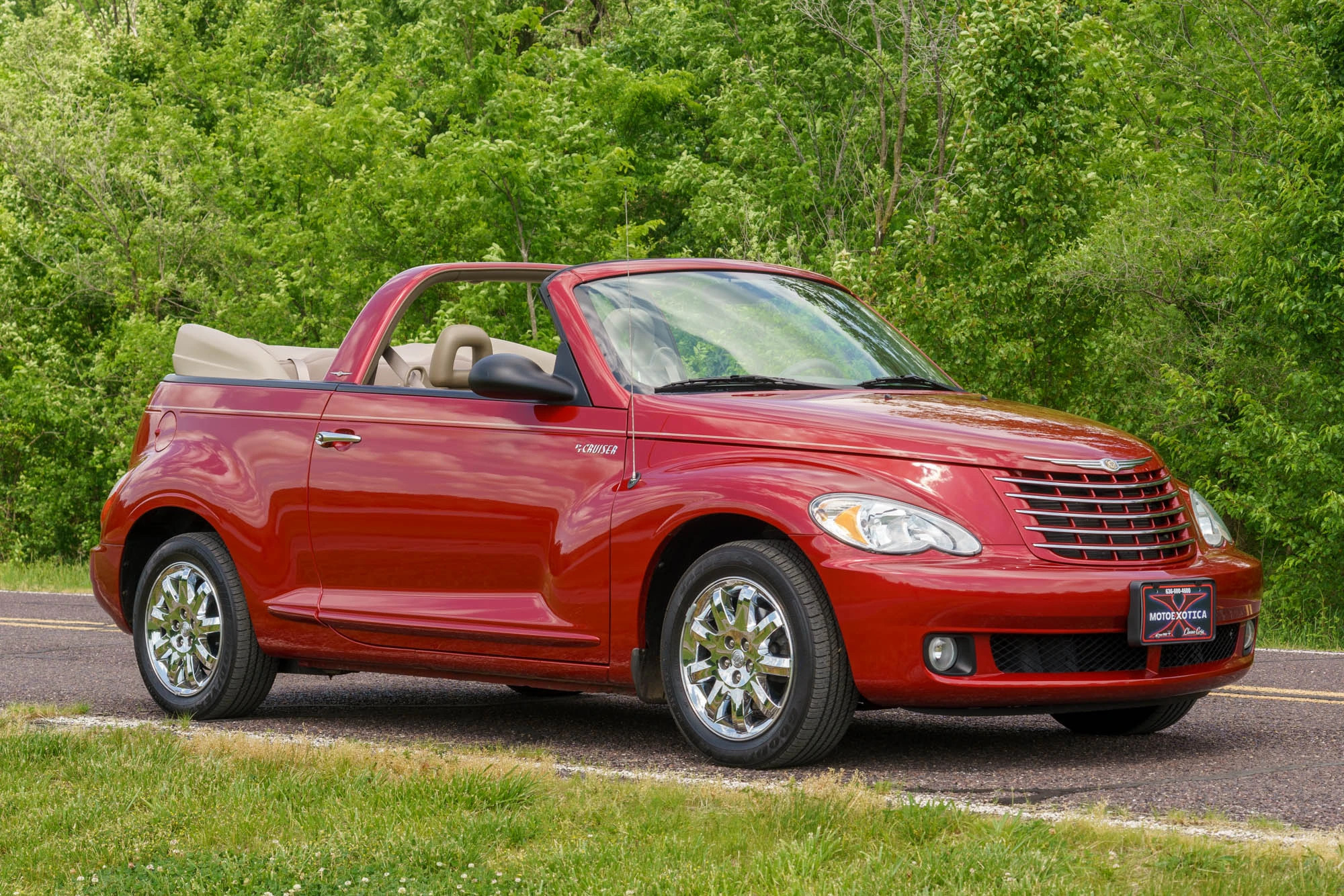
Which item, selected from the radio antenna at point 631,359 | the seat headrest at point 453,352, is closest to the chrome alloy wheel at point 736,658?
the radio antenna at point 631,359

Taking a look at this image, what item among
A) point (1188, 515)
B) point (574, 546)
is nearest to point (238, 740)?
point (574, 546)

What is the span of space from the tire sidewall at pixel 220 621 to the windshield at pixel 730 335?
7.03 ft

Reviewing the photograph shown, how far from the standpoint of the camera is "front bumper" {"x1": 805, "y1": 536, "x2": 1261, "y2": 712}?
5.50m

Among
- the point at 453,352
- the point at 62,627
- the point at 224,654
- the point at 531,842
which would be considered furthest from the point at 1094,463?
the point at 62,627

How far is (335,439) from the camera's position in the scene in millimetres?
7234

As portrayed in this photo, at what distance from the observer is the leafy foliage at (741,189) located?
15914mm

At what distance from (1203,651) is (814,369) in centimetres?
183

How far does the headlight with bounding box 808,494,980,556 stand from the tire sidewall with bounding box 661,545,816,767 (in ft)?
0.81

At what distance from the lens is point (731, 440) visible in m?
6.06

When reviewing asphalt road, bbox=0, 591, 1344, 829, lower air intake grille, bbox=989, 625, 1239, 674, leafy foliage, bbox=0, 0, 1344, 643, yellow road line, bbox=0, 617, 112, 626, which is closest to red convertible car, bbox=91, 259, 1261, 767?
lower air intake grille, bbox=989, 625, 1239, 674

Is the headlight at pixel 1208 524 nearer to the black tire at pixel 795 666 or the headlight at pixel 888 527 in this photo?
the headlight at pixel 888 527

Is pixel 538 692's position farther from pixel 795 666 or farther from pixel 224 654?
pixel 795 666

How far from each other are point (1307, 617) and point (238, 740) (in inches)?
491

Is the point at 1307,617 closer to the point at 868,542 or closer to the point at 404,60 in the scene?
the point at 868,542
